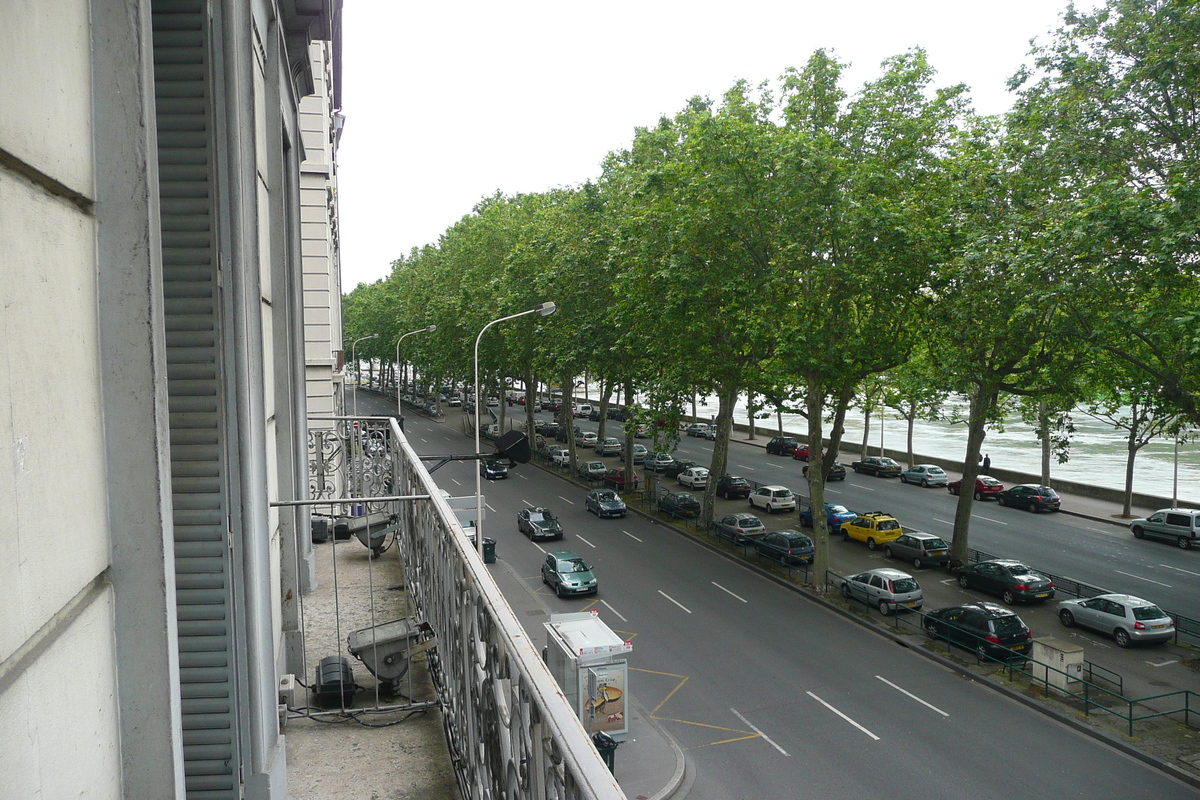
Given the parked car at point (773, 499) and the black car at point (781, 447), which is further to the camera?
the black car at point (781, 447)

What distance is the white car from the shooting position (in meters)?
42.3

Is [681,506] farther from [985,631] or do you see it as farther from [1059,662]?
[1059,662]

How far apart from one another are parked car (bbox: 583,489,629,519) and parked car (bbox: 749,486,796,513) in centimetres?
597

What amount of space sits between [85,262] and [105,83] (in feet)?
1.37

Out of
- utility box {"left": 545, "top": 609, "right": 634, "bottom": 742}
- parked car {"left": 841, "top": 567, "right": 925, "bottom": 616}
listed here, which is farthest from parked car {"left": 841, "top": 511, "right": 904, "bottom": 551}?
utility box {"left": 545, "top": 609, "right": 634, "bottom": 742}

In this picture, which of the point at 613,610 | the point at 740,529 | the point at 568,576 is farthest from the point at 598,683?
the point at 740,529

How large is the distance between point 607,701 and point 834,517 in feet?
66.6

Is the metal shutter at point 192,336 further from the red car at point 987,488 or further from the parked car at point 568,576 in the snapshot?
the red car at point 987,488

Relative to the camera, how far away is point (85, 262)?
1.76 meters

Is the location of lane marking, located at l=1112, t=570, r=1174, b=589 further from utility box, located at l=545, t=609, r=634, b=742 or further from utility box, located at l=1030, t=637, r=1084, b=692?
utility box, located at l=545, t=609, r=634, b=742

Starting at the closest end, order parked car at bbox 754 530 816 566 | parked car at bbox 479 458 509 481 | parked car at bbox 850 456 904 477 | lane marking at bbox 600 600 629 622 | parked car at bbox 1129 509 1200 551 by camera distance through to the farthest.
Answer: lane marking at bbox 600 600 629 622, parked car at bbox 754 530 816 566, parked car at bbox 1129 509 1200 551, parked car at bbox 479 458 509 481, parked car at bbox 850 456 904 477

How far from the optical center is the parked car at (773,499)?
37.7 metres

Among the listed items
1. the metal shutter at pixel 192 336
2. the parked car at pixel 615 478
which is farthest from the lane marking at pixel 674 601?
the metal shutter at pixel 192 336

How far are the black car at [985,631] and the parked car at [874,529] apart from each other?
9370 millimetres
